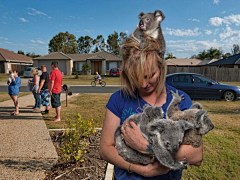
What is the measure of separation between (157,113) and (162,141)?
193 millimetres

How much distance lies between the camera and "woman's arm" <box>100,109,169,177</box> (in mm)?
1335

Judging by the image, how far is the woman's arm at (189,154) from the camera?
4.11ft

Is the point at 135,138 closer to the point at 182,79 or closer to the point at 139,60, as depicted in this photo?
the point at 139,60

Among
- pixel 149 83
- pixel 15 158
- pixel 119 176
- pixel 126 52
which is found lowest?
pixel 15 158

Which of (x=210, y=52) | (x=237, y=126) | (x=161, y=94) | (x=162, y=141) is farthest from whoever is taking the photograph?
(x=210, y=52)

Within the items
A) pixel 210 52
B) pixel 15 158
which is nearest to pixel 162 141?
pixel 15 158

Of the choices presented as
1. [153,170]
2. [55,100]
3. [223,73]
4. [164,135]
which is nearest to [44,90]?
[55,100]

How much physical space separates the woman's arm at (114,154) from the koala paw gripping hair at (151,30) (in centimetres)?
65

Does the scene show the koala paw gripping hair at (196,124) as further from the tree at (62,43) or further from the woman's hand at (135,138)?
the tree at (62,43)

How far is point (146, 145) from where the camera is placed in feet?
4.31

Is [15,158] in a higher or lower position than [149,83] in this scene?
lower

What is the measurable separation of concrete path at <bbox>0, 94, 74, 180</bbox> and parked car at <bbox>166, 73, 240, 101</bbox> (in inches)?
300

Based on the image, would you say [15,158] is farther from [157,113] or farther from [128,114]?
[157,113]

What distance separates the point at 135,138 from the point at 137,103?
0.35m
